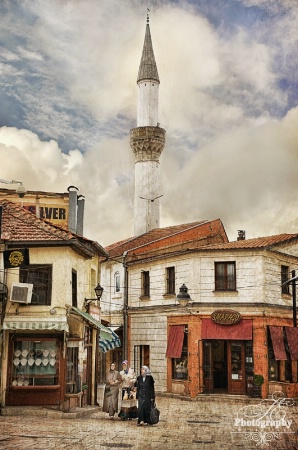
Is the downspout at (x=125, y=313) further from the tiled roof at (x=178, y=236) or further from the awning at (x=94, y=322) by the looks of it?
the awning at (x=94, y=322)

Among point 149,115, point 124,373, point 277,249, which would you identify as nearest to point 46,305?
point 124,373

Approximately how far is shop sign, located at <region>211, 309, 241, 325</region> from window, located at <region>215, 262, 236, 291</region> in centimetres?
117

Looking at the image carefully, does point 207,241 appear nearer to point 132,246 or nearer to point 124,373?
point 132,246

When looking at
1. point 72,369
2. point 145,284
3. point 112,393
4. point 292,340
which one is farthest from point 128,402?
point 145,284

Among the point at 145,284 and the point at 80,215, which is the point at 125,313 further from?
the point at 80,215

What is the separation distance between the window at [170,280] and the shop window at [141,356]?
3.66 meters

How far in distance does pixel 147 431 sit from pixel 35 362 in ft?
18.9

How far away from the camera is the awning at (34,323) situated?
19.7 metres

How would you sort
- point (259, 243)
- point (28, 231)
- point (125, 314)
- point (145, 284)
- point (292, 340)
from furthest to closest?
1. point (125, 314)
2. point (145, 284)
3. point (259, 243)
4. point (292, 340)
5. point (28, 231)

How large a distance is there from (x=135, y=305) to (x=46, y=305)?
1432cm

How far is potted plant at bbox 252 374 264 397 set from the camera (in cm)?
2734

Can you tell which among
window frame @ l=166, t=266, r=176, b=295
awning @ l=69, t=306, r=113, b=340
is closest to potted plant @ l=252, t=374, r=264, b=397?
window frame @ l=166, t=266, r=176, b=295

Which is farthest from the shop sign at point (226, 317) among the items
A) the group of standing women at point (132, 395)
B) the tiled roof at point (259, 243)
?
the group of standing women at point (132, 395)

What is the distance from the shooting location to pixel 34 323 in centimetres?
1989
